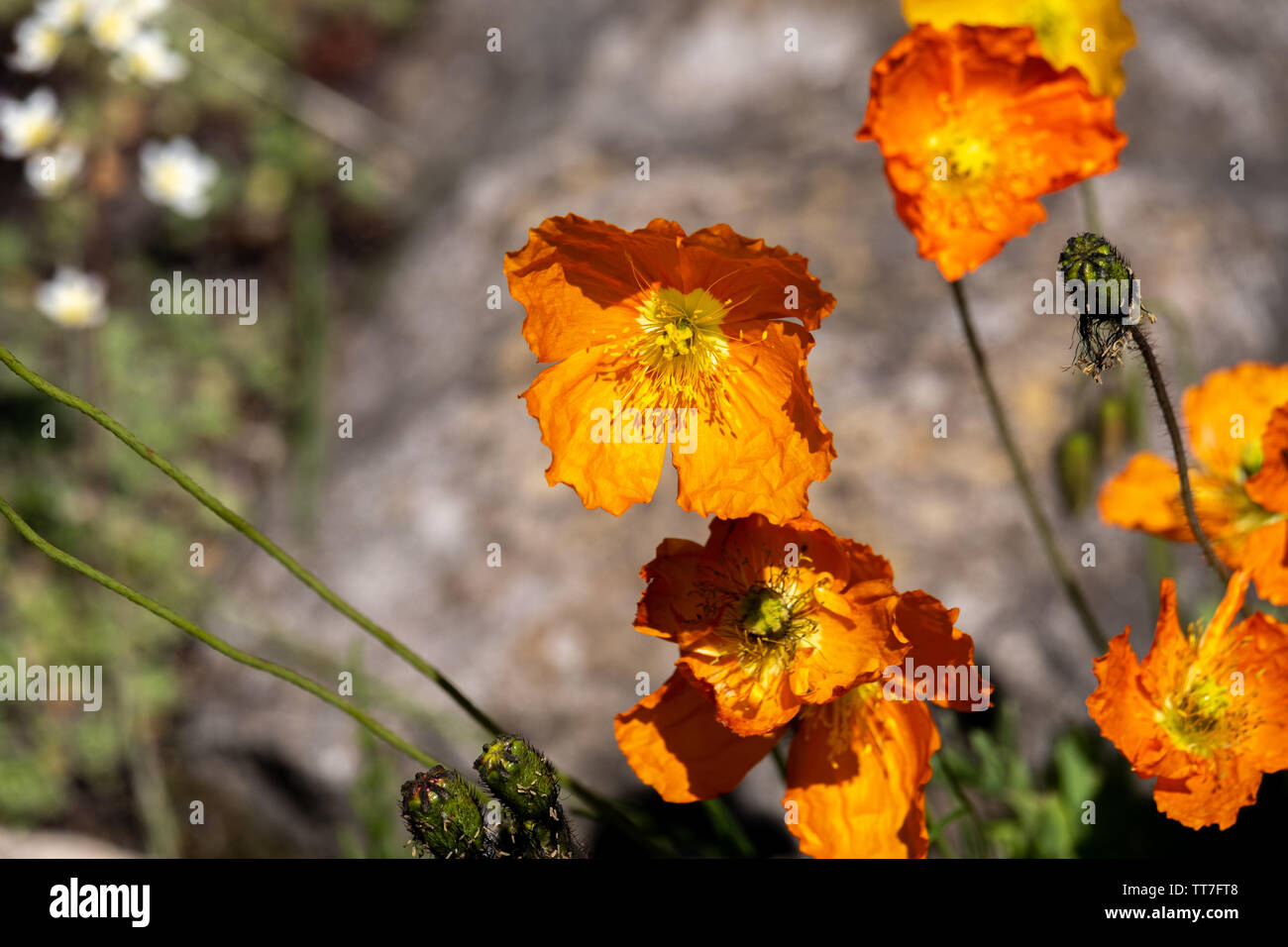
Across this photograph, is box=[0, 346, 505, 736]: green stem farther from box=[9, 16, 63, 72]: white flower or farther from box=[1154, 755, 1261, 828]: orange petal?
box=[9, 16, 63, 72]: white flower

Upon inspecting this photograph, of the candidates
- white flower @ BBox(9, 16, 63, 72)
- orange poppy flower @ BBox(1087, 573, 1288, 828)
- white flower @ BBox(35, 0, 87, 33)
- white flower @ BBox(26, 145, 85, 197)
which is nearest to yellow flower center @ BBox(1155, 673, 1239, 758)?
orange poppy flower @ BBox(1087, 573, 1288, 828)

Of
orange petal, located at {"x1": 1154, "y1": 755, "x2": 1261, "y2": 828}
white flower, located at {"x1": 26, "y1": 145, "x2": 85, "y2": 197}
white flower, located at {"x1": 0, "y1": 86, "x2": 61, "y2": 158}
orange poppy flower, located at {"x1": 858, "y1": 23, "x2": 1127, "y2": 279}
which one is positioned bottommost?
orange petal, located at {"x1": 1154, "y1": 755, "x2": 1261, "y2": 828}

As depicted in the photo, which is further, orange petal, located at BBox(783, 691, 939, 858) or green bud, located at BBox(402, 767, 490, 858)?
orange petal, located at BBox(783, 691, 939, 858)

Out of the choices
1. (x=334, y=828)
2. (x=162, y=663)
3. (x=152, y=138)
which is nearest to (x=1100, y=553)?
(x=334, y=828)

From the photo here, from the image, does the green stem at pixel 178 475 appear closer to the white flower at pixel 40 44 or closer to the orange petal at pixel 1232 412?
the orange petal at pixel 1232 412

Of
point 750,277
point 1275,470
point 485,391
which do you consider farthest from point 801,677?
point 485,391

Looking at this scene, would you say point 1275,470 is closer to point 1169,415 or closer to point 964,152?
point 1169,415
